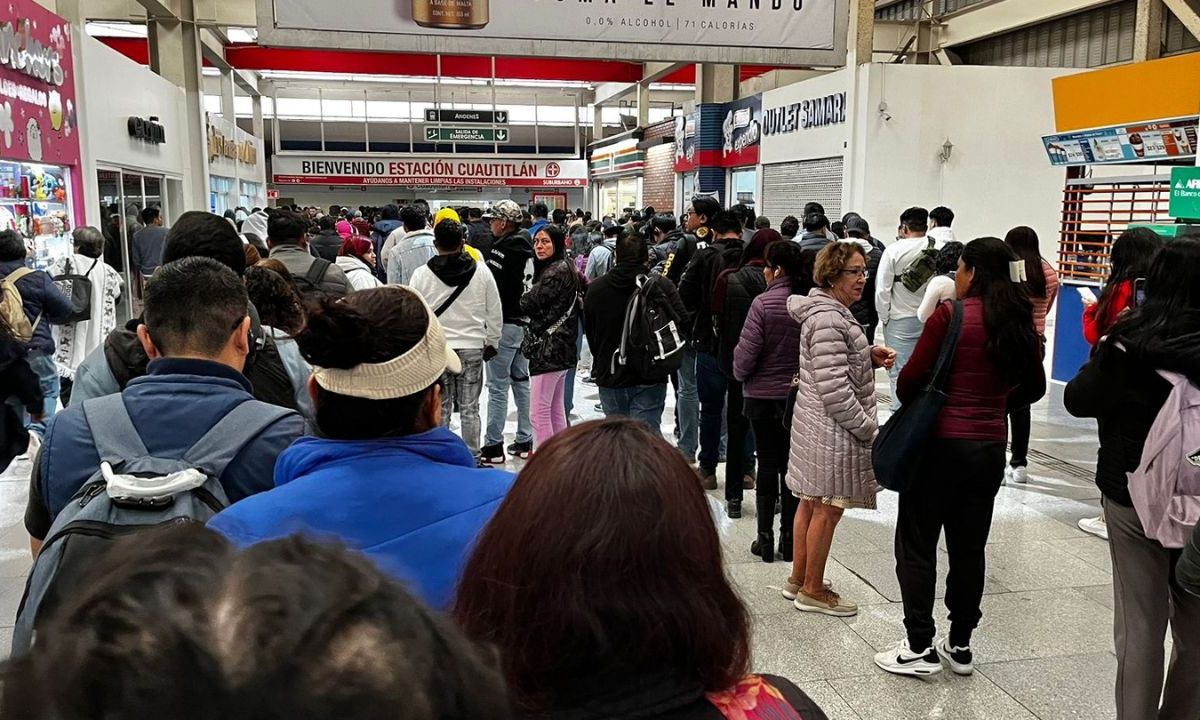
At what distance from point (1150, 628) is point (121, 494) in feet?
8.35

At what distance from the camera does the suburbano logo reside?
236 inches

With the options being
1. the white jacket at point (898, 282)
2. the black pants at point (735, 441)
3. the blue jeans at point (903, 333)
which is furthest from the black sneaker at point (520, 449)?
the white jacket at point (898, 282)

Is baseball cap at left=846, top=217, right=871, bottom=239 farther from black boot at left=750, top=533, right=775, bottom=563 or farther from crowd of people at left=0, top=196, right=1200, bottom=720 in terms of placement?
black boot at left=750, top=533, right=775, bottom=563

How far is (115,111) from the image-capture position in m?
8.59

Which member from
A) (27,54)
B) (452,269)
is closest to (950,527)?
(452,269)

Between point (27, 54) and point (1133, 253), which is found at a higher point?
point (27, 54)

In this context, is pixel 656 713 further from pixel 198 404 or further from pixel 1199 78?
pixel 1199 78

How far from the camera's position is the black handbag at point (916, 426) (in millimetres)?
2873

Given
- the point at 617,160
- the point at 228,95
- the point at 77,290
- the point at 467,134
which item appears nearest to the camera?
the point at 77,290

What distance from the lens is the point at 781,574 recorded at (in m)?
3.96

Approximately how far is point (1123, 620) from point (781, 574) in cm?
161

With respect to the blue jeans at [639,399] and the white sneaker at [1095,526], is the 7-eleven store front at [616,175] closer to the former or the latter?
the blue jeans at [639,399]

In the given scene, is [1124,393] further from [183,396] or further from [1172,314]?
[183,396]

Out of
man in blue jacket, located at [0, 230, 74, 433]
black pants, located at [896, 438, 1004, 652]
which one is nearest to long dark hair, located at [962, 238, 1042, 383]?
black pants, located at [896, 438, 1004, 652]
